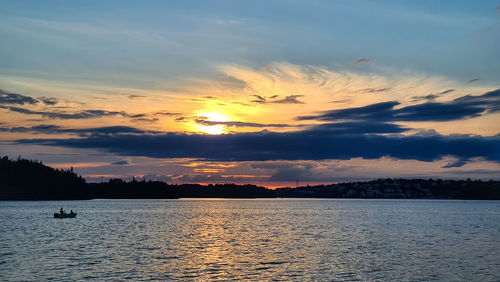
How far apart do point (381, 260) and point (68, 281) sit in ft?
121

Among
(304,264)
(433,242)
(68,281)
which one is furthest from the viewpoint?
(433,242)

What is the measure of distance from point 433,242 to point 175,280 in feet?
178

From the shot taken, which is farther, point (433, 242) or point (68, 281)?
point (433, 242)

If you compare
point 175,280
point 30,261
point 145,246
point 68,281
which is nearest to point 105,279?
point 68,281

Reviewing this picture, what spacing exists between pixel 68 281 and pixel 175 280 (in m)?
9.93

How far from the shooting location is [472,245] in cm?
7931

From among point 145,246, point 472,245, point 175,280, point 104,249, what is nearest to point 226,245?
point 145,246

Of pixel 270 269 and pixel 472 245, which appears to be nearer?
pixel 270 269

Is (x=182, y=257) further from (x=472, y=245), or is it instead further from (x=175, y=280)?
(x=472, y=245)

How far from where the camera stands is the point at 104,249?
71125mm

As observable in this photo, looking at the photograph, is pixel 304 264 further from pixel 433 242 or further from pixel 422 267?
pixel 433 242

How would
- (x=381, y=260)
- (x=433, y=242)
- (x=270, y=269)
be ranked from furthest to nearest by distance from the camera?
(x=433, y=242) < (x=381, y=260) < (x=270, y=269)

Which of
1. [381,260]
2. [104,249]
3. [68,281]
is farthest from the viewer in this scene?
[104,249]

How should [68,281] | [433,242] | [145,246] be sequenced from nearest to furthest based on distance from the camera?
[68,281] → [145,246] → [433,242]
